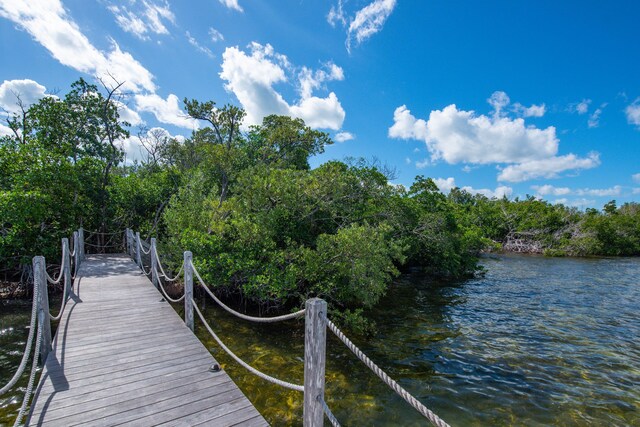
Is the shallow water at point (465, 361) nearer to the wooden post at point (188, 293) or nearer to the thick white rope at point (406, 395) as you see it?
the wooden post at point (188, 293)

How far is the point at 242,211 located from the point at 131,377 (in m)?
6.73

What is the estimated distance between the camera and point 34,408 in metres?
3.42

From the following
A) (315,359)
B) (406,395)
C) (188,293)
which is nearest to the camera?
(406,395)

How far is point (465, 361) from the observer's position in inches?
298

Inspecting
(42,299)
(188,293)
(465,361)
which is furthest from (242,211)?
(465,361)

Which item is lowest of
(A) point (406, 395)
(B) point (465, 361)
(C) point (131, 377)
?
(B) point (465, 361)

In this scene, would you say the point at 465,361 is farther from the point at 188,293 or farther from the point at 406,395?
the point at 188,293

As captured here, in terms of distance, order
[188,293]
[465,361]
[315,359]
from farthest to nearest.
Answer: [465,361], [188,293], [315,359]

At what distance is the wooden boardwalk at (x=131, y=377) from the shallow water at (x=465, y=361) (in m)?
1.52

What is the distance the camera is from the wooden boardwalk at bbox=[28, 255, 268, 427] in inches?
132

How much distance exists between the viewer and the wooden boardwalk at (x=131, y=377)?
3342 mm

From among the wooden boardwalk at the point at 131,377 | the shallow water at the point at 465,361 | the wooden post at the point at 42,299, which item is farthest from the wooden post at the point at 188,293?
the wooden post at the point at 42,299

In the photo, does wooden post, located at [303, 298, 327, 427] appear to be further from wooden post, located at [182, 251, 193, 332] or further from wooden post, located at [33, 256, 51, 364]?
wooden post, located at [33, 256, 51, 364]

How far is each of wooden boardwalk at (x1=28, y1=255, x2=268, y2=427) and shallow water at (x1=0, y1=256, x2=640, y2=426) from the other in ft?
4.98
